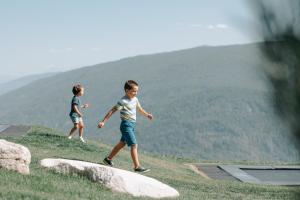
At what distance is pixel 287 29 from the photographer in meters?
3.27

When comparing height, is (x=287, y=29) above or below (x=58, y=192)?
above

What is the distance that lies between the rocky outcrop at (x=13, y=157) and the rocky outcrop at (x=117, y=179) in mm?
1234

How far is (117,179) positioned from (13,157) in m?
2.05

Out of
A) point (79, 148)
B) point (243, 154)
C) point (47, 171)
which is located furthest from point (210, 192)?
point (243, 154)

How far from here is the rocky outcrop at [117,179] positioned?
10.3 m

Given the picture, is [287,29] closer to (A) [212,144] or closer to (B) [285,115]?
(B) [285,115]

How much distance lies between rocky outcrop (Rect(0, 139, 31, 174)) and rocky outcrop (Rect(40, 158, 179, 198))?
1234mm

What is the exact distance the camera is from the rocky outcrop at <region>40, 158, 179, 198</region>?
10344 millimetres

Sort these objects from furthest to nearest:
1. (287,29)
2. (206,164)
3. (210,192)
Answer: (206,164), (210,192), (287,29)

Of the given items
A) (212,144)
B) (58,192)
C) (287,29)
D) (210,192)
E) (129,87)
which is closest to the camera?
(287,29)

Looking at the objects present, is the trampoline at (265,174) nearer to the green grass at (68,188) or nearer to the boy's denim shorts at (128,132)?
the green grass at (68,188)

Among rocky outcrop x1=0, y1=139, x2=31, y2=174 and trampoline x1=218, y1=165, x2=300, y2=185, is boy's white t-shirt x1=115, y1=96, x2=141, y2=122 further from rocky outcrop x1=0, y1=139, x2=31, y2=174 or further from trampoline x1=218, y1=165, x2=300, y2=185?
trampoline x1=218, y1=165, x2=300, y2=185

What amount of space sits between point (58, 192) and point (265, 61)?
6.26 metres

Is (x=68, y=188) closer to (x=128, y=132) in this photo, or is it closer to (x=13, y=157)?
(x=13, y=157)
